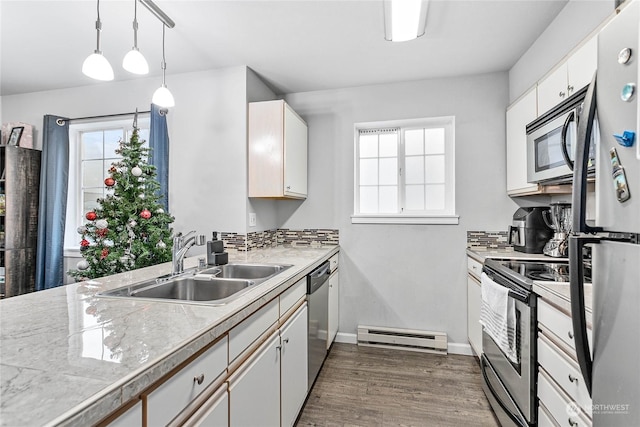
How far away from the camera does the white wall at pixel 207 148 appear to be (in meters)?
2.58

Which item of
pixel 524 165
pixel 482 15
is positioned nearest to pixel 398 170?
pixel 524 165

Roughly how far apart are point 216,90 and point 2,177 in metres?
2.40

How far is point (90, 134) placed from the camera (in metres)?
3.20

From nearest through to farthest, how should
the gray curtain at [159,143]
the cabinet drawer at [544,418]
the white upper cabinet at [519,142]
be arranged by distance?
the cabinet drawer at [544,418], the white upper cabinet at [519,142], the gray curtain at [159,143]

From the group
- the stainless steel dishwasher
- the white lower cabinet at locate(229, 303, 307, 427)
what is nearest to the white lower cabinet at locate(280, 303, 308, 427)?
the white lower cabinet at locate(229, 303, 307, 427)

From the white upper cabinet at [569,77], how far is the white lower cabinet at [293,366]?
1923 millimetres

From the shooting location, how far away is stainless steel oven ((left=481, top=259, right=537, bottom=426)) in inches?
55.8

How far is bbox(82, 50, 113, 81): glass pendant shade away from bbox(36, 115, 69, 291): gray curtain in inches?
79.3

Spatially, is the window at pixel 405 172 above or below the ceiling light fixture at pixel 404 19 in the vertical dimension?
below

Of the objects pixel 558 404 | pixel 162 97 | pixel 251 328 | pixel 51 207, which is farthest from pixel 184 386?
pixel 51 207

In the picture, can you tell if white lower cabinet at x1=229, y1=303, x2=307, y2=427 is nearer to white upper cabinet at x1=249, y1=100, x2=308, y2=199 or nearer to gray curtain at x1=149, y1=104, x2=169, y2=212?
white upper cabinet at x1=249, y1=100, x2=308, y2=199

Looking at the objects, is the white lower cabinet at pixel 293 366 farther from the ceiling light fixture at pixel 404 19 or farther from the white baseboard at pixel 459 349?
the ceiling light fixture at pixel 404 19

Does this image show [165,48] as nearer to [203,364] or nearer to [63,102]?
[63,102]

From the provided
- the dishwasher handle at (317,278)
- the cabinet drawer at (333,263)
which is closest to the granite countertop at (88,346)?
the dishwasher handle at (317,278)
